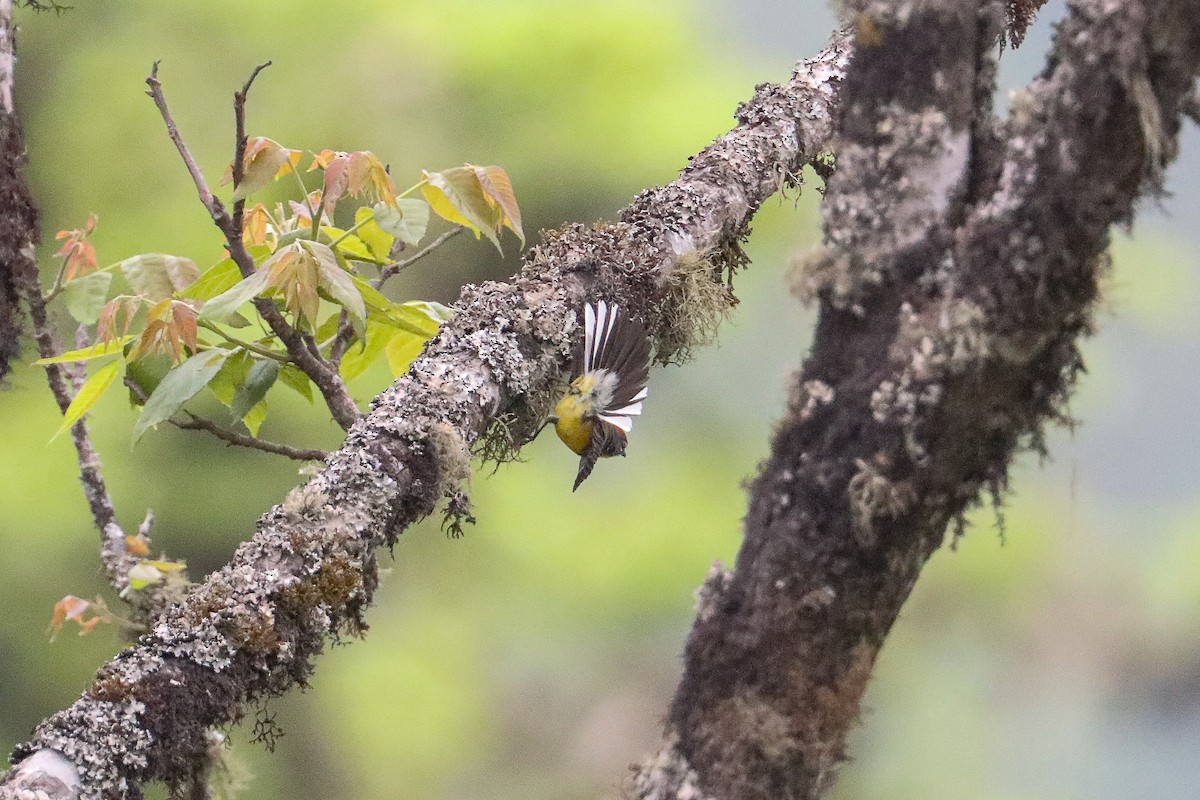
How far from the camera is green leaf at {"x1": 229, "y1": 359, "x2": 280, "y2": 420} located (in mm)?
1008

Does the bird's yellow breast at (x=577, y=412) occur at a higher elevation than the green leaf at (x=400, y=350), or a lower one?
lower

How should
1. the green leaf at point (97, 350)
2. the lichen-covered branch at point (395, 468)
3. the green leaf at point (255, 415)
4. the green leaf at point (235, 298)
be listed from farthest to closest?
the green leaf at point (255, 415) < the green leaf at point (97, 350) < the green leaf at point (235, 298) < the lichen-covered branch at point (395, 468)

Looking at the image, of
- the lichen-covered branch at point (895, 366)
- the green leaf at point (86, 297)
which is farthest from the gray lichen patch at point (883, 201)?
the green leaf at point (86, 297)

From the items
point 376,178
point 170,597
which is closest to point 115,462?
point 170,597

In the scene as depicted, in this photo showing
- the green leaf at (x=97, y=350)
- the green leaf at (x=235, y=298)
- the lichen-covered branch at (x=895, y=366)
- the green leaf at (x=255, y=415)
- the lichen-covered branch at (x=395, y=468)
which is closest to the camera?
the lichen-covered branch at (x=895, y=366)

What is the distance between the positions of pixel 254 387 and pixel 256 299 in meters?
0.11

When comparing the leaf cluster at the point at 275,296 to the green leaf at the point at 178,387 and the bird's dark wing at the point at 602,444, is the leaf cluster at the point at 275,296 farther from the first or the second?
the bird's dark wing at the point at 602,444

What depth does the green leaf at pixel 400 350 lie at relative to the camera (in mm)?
1163

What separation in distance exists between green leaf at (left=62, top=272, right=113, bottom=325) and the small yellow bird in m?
0.49

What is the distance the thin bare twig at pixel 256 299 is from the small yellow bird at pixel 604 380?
212 millimetres

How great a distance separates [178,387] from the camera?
0.90m

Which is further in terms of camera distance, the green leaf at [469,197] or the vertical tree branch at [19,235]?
the vertical tree branch at [19,235]

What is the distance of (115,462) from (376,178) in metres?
2.30

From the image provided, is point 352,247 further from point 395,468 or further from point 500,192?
point 395,468
